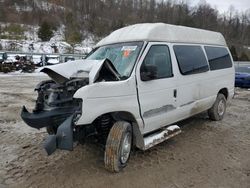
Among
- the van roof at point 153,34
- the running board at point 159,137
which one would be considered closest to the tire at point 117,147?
the running board at point 159,137

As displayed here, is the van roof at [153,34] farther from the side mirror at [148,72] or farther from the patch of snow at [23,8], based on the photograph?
the patch of snow at [23,8]

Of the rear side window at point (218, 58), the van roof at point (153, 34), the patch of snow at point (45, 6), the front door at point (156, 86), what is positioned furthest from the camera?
the patch of snow at point (45, 6)

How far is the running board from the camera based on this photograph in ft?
16.2

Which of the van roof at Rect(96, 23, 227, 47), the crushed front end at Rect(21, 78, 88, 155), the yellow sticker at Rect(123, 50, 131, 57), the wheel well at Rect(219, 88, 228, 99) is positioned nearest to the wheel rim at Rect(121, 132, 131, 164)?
the crushed front end at Rect(21, 78, 88, 155)

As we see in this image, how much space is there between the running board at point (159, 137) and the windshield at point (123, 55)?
3.75 ft

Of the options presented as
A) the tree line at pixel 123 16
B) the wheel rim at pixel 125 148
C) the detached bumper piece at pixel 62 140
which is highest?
the tree line at pixel 123 16

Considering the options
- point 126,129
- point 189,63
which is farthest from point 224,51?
point 126,129

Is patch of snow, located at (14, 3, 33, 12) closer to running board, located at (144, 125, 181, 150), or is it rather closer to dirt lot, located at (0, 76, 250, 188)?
dirt lot, located at (0, 76, 250, 188)

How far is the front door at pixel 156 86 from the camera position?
4840 millimetres

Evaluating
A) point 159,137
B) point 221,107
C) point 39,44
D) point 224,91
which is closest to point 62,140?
point 159,137

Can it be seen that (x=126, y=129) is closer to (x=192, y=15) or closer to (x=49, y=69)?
(x=49, y=69)

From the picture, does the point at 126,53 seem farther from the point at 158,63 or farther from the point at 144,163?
the point at 144,163

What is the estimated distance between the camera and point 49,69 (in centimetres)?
474

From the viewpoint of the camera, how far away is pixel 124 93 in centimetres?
453
